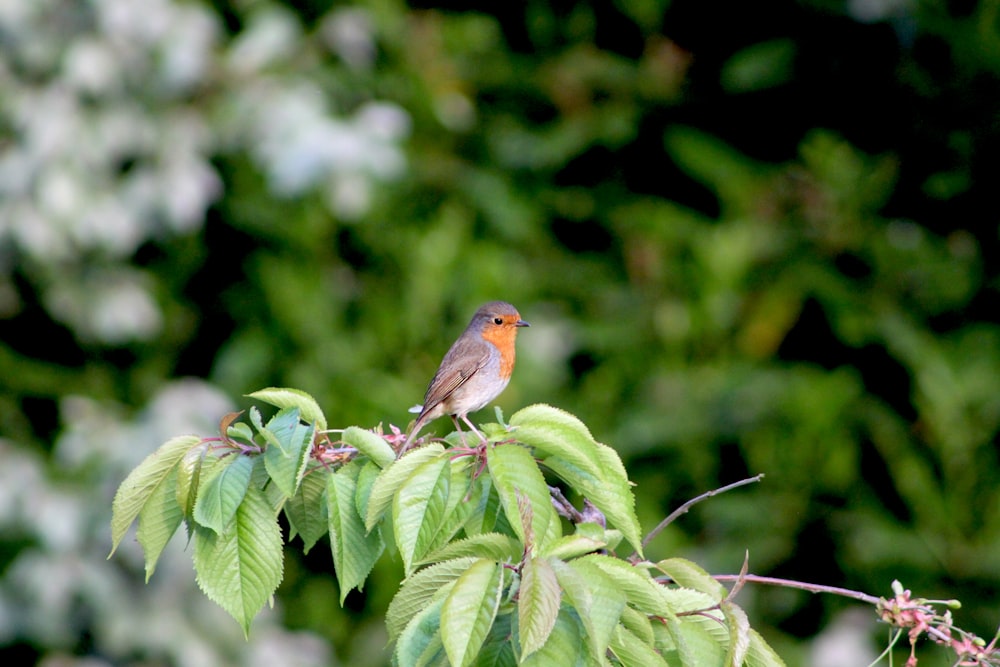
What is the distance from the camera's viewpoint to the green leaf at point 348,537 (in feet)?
6.39

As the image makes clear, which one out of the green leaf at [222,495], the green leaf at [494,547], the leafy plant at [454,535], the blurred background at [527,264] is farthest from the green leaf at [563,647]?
the blurred background at [527,264]

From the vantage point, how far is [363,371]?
19.5 feet

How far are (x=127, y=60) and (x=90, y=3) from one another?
0.87 ft

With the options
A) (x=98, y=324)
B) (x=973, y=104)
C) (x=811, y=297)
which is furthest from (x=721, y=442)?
(x=98, y=324)

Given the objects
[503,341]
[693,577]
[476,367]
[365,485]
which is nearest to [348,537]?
[365,485]

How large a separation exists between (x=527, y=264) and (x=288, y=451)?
16.5ft

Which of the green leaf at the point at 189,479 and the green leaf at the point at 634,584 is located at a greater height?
the green leaf at the point at 634,584

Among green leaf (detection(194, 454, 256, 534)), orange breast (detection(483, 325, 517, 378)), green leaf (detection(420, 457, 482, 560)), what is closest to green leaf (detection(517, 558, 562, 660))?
green leaf (detection(420, 457, 482, 560))

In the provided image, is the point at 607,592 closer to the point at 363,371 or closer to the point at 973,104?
the point at 363,371

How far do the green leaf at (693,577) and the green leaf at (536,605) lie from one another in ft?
1.06

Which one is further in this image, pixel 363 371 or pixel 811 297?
pixel 811 297

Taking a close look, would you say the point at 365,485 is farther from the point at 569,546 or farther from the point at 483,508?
the point at 569,546

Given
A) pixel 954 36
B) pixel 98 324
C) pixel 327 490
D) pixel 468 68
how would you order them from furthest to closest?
pixel 468 68 → pixel 954 36 → pixel 98 324 → pixel 327 490

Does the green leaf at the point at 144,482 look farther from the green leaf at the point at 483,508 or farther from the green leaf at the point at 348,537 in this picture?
the green leaf at the point at 483,508
